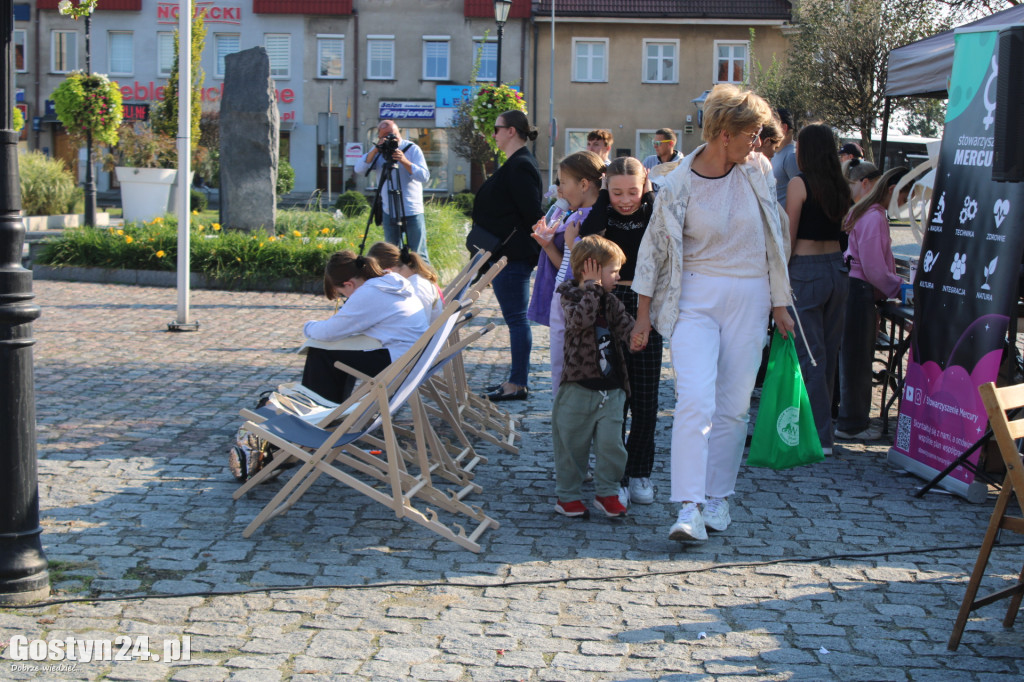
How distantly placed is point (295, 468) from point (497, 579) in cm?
190

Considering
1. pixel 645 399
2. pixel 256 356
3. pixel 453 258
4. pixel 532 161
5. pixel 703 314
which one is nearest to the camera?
pixel 703 314

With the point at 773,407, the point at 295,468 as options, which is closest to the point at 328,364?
the point at 295,468

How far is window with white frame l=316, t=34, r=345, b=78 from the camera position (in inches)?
1706

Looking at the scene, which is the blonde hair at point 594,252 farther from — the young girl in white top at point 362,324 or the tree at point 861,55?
the tree at point 861,55

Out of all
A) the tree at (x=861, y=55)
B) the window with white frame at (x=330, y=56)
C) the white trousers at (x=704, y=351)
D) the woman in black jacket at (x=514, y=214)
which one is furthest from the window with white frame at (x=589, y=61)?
the white trousers at (x=704, y=351)

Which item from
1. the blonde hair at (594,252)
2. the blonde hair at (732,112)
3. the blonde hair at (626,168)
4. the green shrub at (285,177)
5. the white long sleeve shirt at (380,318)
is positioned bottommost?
the white long sleeve shirt at (380,318)

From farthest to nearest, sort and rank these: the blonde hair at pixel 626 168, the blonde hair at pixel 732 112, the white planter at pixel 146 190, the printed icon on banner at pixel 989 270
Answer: the white planter at pixel 146 190
the printed icon on banner at pixel 989 270
the blonde hair at pixel 626 168
the blonde hair at pixel 732 112

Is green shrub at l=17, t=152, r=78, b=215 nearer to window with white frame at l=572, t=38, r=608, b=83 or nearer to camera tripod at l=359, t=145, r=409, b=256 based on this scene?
camera tripod at l=359, t=145, r=409, b=256

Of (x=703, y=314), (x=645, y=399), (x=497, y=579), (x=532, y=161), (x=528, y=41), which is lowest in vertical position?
(x=497, y=579)

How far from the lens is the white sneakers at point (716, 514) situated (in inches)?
191

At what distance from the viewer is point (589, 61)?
4244cm

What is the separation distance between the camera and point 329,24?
4325 cm

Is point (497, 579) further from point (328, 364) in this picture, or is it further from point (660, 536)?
point (328, 364)

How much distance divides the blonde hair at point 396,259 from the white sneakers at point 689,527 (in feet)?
8.12
